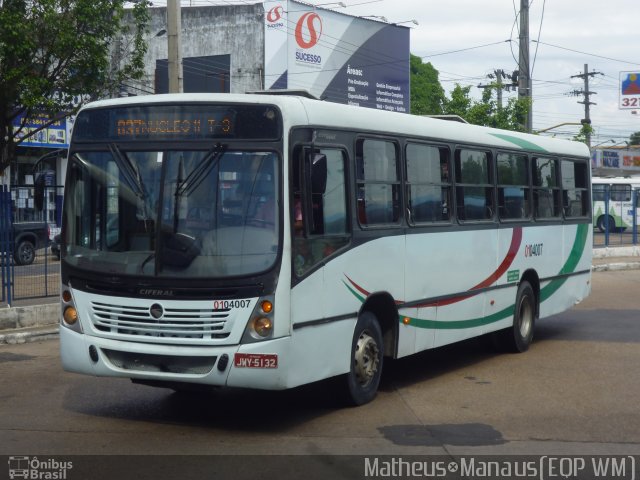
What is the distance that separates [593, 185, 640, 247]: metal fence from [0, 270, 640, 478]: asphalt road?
2044 cm

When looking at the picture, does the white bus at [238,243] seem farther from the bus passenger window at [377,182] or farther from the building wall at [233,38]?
the building wall at [233,38]

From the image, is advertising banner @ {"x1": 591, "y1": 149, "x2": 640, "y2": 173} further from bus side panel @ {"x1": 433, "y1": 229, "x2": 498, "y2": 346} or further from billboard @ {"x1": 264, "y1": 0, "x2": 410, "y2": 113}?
bus side panel @ {"x1": 433, "y1": 229, "x2": 498, "y2": 346}

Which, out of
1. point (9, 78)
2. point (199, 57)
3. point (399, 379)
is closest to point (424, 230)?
point (399, 379)

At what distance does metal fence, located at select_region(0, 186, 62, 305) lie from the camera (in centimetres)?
1416

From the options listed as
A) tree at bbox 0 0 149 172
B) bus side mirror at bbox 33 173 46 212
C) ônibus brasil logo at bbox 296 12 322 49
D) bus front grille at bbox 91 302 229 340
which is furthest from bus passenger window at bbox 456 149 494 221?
ônibus brasil logo at bbox 296 12 322 49

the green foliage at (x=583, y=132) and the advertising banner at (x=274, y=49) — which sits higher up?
the advertising banner at (x=274, y=49)

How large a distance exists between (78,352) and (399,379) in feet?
12.6

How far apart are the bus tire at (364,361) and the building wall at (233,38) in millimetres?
34162

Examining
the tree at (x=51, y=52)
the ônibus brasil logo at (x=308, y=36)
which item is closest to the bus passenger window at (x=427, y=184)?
the tree at (x=51, y=52)

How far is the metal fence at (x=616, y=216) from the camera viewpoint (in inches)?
1254

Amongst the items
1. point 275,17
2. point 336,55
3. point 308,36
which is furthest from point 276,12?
point 336,55

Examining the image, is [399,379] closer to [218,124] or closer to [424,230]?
[424,230]

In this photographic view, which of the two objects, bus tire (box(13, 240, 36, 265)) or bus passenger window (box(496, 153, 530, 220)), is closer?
bus passenger window (box(496, 153, 530, 220))

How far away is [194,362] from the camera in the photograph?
7.77 m
